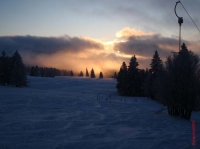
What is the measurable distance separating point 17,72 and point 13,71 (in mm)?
1037

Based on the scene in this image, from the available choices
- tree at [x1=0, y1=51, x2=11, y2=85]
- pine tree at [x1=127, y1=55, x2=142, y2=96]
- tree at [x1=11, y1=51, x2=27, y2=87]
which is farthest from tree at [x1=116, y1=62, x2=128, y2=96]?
tree at [x1=0, y1=51, x2=11, y2=85]

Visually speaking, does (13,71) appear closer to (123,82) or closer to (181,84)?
(123,82)

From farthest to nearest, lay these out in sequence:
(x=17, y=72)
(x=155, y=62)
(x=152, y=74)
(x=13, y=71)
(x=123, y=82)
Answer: (x=123, y=82), (x=17, y=72), (x=13, y=71), (x=155, y=62), (x=152, y=74)

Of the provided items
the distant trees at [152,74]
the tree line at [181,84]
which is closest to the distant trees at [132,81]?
the distant trees at [152,74]

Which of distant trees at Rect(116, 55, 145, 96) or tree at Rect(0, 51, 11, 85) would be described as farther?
tree at Rect(0, 51, 11, 85)

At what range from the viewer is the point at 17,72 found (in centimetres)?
6875

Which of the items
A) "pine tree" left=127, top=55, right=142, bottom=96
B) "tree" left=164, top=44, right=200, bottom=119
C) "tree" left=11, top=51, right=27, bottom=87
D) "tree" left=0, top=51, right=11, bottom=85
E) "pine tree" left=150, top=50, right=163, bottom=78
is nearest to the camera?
"tree" left=164, top=44, right=200, bottom=119

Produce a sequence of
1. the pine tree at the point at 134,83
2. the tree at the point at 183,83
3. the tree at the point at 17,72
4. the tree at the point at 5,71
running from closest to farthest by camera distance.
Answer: the tree at the point at 183,83 < the pine tree at the point at 134,83 < the tree at the point at 17,72 < the tree at the point at 5,71

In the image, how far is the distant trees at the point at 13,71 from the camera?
68.7 meters

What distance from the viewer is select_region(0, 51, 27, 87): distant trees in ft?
225

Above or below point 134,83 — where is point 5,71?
above

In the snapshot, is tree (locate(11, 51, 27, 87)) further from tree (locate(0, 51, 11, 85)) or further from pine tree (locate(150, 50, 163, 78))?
pine tree (locate(150, 50, 163, 78))

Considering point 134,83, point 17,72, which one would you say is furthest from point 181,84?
point 17,72

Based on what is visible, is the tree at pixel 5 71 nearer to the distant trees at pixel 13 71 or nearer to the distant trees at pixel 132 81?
the distant trees at pixel 13 71
